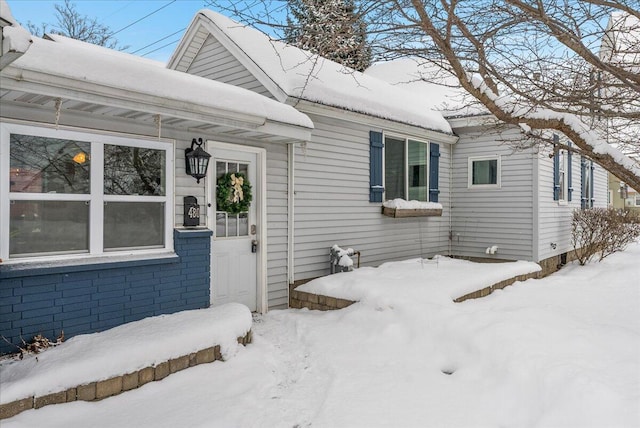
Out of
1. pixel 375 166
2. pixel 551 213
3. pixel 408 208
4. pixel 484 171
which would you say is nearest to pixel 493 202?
pixel 484 171

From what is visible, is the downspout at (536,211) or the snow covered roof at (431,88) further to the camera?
the snow covered roof at (431,88)

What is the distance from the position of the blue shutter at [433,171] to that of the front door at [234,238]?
4.44m

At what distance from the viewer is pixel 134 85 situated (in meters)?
3.75

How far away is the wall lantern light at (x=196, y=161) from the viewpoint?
479 cm

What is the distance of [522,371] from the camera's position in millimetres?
3332

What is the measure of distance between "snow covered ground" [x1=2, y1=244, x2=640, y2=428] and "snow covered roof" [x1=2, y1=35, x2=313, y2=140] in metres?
2.09

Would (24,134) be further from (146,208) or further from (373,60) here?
(373,60)

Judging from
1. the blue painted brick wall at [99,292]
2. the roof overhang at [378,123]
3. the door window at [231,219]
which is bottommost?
the blue painted brick wall at [99,292]

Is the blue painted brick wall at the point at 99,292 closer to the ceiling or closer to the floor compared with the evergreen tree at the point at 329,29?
closer to the floor

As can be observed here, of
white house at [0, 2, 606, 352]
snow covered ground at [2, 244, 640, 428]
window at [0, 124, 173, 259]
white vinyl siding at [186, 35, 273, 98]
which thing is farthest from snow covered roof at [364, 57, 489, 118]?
window at [0, 124, 173, 259]

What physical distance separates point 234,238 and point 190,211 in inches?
33.7

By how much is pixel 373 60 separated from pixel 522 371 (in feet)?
10.6

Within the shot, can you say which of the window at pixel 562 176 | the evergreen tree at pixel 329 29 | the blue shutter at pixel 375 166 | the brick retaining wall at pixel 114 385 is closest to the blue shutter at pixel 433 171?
the blue shutter at pixel 375 166

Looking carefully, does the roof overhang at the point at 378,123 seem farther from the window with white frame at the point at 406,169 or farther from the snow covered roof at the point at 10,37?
the snow covered roof at the point at 10,37
